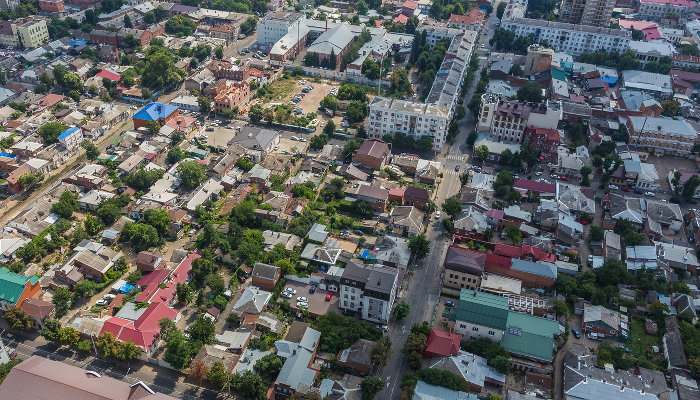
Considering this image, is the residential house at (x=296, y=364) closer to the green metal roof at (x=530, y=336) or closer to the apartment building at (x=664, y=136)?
the green metal roof at (x=530, y=336)

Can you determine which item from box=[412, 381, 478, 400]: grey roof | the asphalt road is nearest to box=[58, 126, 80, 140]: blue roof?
the asphalt road

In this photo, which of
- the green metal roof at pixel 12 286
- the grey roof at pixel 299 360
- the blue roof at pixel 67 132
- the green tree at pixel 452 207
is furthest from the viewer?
the blue roof at pixel 67 132

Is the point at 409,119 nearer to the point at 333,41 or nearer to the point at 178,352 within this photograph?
the point at 333,41

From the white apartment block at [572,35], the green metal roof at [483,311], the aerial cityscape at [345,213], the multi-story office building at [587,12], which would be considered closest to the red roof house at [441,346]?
the aerial cityscape at [345,213]

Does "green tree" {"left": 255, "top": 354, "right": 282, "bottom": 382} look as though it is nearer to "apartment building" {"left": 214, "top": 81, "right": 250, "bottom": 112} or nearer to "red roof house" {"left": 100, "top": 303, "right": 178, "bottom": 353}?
"red roof house" {"left": 100, "top": 303, "right": 178, "bottom": 353}

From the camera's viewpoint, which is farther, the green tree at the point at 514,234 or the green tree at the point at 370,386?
Result: the green tree at the point at 514,234
